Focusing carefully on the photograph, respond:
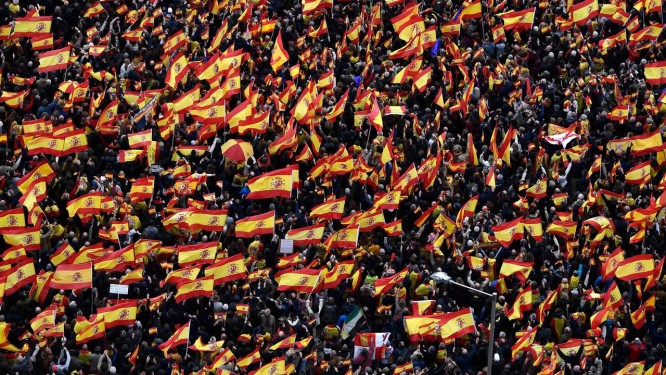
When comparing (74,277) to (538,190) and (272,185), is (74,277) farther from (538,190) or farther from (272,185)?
(538,190)

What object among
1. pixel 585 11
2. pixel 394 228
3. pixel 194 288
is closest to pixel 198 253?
pixel 194 288

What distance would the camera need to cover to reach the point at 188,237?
44656 millimetres

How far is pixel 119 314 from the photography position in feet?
137

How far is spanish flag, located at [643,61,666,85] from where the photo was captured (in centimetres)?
5150

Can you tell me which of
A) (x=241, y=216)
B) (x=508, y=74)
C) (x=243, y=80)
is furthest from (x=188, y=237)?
(x=508, y=74)

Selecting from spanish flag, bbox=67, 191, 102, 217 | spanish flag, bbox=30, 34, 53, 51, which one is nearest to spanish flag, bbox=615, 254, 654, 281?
spanish flag, bbox=67, 191, 102, 217

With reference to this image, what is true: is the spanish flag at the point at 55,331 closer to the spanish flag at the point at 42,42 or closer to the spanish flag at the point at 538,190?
the spanish flag at the point at 538,190

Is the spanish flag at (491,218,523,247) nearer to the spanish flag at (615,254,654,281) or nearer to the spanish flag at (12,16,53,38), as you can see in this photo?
the spanish flag at (615,254,654,281)

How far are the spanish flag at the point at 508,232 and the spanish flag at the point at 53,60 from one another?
12337 mm

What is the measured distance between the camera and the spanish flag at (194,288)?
4253cm

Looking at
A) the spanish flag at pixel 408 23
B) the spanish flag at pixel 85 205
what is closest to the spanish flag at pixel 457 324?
the spanish flag at pixel 85 205

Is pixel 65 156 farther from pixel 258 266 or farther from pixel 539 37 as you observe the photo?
pixel 539 37

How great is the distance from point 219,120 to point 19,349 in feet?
31.7

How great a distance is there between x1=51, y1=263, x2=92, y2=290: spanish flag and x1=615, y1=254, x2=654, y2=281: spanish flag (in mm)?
11113
